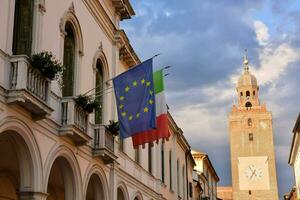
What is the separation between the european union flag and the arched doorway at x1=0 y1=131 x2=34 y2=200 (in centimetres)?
377

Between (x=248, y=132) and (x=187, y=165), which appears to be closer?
(x=187, y=165)

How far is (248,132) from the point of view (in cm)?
10538

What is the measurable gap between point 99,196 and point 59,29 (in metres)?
6.83

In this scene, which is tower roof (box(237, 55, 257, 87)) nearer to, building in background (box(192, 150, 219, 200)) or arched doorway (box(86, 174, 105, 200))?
building in background (box(192, 150, 219, 200))

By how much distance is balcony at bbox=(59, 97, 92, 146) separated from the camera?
16891 mm

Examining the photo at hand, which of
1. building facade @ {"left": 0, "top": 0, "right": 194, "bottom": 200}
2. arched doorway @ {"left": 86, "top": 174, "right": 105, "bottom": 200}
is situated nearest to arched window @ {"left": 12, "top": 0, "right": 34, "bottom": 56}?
building facade @ {"left": 0, "top": 0, "right": 194, "bottom": 200}

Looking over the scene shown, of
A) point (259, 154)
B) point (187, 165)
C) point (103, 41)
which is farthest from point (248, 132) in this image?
point (103, 41)

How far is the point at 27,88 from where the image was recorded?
1411 centimetres

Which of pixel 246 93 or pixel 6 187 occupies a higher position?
pixel 246 93

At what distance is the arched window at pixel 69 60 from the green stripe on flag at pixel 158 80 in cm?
301

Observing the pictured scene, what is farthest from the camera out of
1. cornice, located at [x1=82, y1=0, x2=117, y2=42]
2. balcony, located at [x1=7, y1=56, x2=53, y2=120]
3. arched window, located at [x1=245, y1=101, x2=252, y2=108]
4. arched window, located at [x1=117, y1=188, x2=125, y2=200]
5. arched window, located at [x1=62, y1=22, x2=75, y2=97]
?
arched window, located at [x1=245, y1=101, x2=252, y2=108]

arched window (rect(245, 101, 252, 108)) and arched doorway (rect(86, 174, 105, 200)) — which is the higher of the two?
arched window (rect(245, 101, 252, 108))

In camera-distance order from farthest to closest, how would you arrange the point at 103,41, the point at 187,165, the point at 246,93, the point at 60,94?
1. the point at 246,93
2. the point at 187,165
3. the point at 103,41
4. the point at 60,94

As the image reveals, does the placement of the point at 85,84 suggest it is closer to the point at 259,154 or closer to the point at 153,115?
the point at 153,115
